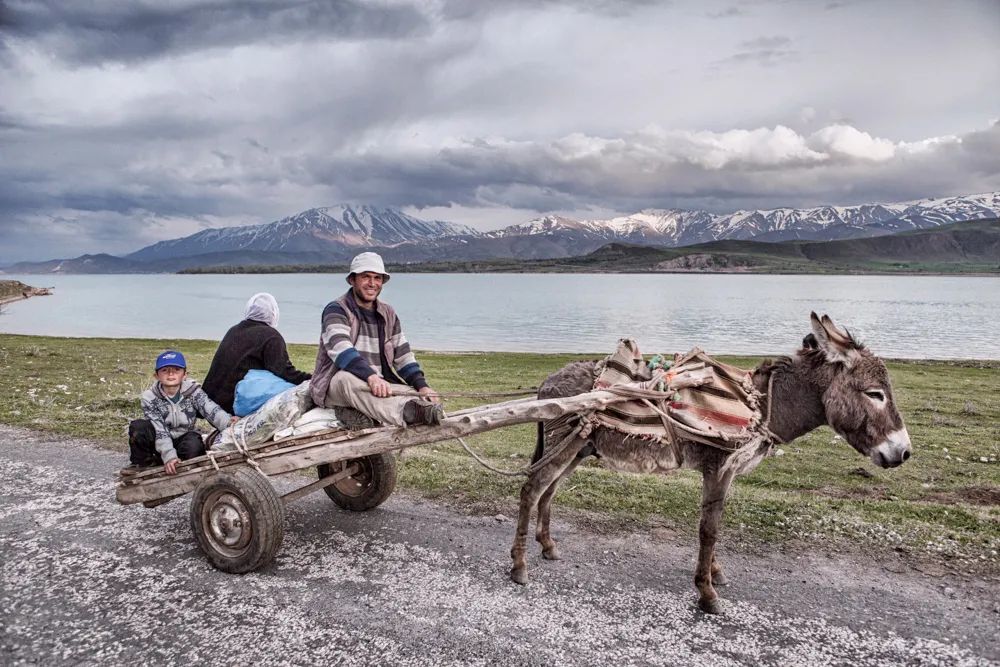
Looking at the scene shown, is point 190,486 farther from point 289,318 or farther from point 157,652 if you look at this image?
point 289,318

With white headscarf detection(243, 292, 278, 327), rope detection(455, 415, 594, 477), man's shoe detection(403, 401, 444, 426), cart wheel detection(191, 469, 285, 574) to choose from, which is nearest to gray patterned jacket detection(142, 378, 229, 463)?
cart wheel detection(191, 469, 285, 574)

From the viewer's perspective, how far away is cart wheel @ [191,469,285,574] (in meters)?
5.90

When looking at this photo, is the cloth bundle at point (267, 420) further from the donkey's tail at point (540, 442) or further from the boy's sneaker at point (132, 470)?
the donkey's tail at point (540, 442)

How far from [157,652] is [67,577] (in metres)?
1.89

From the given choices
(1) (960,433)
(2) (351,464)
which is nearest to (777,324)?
(1) (960,433)

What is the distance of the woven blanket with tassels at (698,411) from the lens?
5512mm

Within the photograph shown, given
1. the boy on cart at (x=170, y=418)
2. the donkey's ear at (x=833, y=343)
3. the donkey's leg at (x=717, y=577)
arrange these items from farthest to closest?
the boy on cart at (x=170, y=418), the donkey's leg at (x=717, y=577), the donkey's ear at (x=833, y=343)

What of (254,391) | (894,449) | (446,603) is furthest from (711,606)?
(254,391)

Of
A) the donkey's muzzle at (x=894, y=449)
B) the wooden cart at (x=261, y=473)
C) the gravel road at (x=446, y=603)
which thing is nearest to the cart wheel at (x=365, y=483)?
the gravel road at (x=446, y=603)

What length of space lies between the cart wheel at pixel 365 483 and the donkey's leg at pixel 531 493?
2.15 m

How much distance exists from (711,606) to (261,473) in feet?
14.2

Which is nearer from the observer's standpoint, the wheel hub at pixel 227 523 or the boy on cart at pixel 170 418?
the wheel hub at pixel 227 523

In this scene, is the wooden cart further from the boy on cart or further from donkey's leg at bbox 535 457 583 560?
donkey's leg at bbox 535 457 583 560

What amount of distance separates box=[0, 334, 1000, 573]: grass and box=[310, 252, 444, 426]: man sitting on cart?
2.38m
